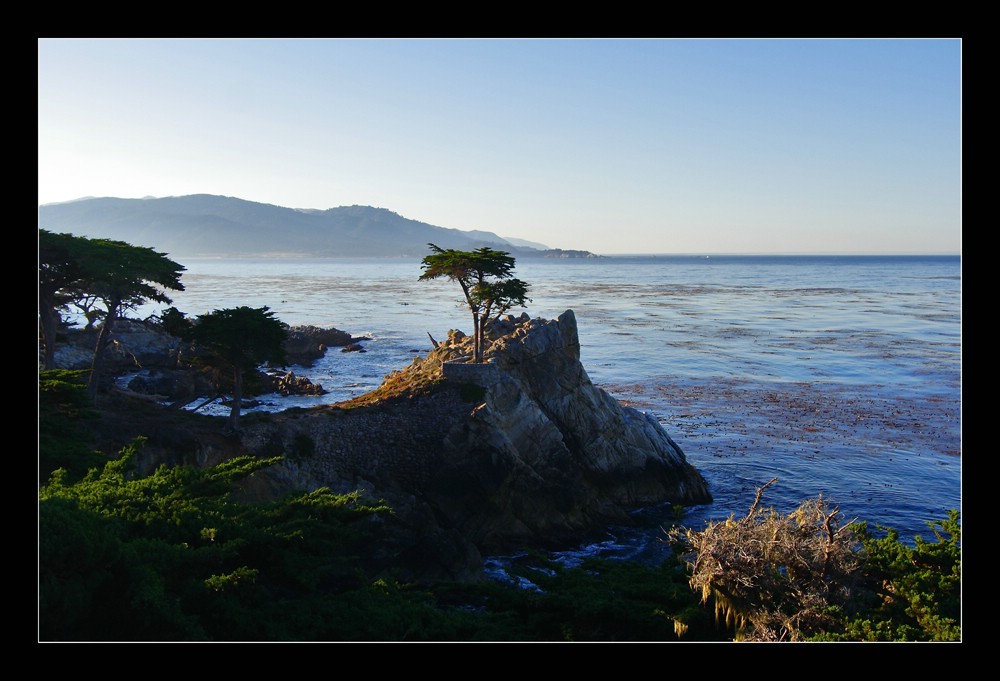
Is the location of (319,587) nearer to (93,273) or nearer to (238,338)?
(238,338)

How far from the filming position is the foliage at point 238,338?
922 inches

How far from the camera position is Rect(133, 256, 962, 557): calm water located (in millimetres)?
27594

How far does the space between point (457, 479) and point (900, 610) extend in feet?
47.2

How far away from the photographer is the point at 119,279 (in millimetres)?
24125

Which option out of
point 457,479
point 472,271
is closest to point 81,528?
point 457,479

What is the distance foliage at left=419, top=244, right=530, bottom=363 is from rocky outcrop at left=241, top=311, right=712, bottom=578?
2595 mm

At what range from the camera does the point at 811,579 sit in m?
11.3

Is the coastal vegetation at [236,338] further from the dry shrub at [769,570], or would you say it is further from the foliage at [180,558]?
the dry shrub at [769,570]

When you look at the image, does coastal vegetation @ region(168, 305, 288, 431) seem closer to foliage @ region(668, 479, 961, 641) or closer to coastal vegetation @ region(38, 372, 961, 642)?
coastal vegetation @ region(38, 372, 961, 642)

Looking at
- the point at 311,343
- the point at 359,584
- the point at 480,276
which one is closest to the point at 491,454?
the point at 480,276

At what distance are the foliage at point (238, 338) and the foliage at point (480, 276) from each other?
7.77m

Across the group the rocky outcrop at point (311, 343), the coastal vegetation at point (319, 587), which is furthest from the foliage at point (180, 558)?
the rocky outcrop at point (311, 343)

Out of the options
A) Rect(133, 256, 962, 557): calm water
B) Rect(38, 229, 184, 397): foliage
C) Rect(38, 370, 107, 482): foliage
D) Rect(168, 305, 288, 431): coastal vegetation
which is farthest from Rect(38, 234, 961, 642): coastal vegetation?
Rect(38, 229, 184, 397): foliage

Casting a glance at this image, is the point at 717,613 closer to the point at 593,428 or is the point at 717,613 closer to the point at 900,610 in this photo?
the point at 900,610
